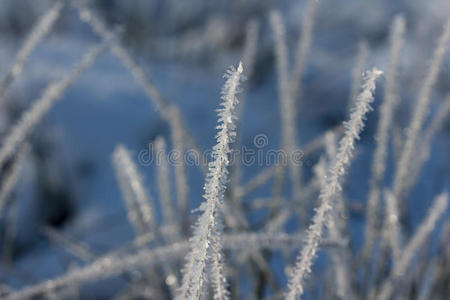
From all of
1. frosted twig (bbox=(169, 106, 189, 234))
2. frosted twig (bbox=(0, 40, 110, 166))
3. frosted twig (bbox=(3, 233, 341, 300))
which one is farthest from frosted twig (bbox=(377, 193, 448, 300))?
frosted twig (bbox=(0, 40, 110, 166))

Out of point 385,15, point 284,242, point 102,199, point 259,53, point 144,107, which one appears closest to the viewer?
point 284,242

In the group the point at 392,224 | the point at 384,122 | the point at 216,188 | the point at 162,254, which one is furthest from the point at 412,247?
the point at 216,188

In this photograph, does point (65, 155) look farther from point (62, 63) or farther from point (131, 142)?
point (62, 63)

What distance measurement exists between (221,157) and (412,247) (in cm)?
40

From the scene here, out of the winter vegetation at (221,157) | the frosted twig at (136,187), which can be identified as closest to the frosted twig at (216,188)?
the winter vegetation at (221,157)

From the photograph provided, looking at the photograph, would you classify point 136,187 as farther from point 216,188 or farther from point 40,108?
point 216,188

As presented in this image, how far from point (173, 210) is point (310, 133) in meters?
1.08

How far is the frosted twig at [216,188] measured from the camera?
27 cm

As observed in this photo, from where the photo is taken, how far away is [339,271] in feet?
1.88

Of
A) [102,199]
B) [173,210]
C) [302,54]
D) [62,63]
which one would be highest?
[62,63]

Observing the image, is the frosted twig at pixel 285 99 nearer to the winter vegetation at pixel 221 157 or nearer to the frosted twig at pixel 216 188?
the winter vegetation at pixel 221 157

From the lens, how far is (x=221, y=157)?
272 mm

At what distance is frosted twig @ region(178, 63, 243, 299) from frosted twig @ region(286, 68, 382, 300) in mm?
60

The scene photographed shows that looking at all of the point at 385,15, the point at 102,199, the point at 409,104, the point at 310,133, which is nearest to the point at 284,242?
the point at 102,199
